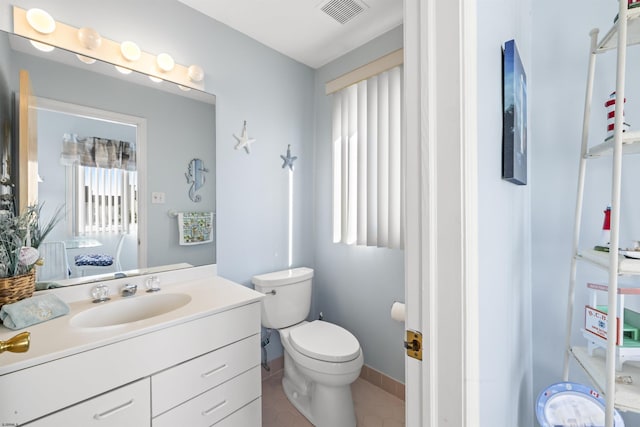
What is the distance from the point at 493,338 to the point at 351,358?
90 centimetres

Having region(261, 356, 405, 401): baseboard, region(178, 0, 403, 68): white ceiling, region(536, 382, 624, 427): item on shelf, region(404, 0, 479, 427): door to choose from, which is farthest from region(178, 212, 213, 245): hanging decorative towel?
region(536, 382, 624, 427): item on shelf

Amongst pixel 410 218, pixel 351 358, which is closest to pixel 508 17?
pixel 410 218

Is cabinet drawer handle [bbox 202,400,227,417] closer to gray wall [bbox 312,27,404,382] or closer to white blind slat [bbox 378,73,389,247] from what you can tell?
gray wall [bbox 312,27,404,382]

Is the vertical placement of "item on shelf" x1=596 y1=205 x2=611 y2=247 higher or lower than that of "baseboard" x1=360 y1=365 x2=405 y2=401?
higher

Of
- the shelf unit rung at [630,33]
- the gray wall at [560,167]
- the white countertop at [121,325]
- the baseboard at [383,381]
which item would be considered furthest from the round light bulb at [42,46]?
the baseboard at [383,381]

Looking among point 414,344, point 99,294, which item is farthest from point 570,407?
point 99,294

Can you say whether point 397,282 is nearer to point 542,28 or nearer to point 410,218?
point 410,218

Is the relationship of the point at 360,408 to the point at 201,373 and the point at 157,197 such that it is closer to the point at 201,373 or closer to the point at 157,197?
the point at 201,373

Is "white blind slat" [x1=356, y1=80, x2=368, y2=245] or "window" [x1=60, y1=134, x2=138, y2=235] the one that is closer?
"window" [x1=60, y1=134, x2=138, y2=235]

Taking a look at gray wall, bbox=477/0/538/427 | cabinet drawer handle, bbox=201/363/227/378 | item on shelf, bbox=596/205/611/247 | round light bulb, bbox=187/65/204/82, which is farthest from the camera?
round light bulb, bbox=187/65/204/82

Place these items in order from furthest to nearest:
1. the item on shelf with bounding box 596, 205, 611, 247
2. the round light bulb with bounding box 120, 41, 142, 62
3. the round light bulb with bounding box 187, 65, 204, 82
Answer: the round light bulb with bounding box 187, 65, 204, 82
the round light bulb with bounding box 120, 41, 142, 62
the item on shelf with bounding box 596, 205, 611, 247

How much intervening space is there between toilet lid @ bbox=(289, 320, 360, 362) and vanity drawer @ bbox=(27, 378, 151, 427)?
79cm

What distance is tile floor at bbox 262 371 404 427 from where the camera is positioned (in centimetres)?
162

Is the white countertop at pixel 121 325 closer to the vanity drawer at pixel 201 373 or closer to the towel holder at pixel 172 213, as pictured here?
the vanity drawer at pixel 201 373
